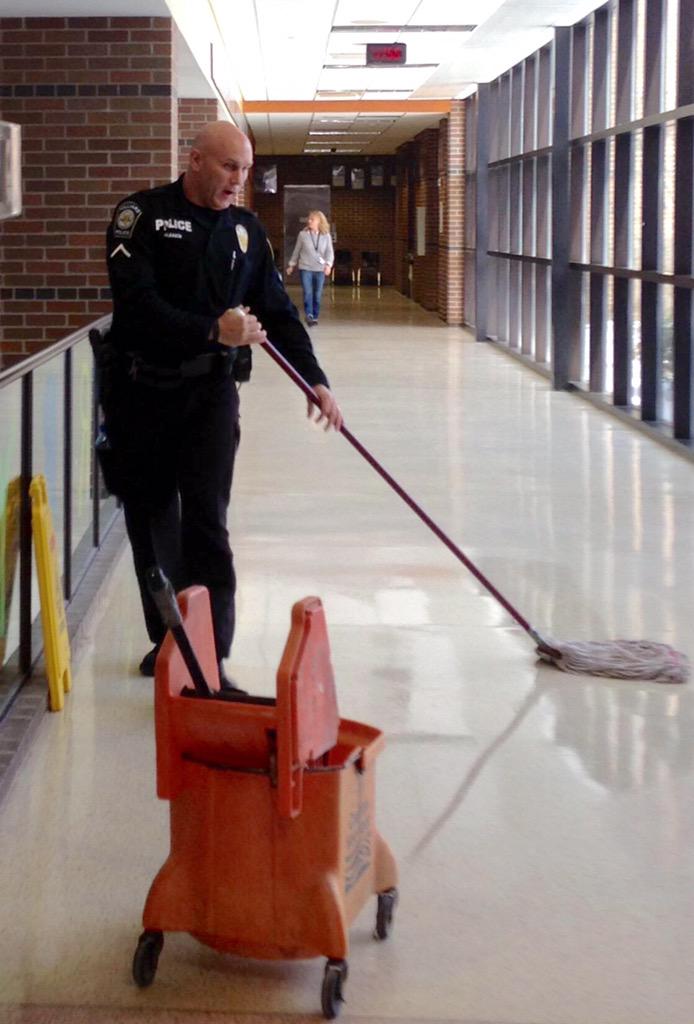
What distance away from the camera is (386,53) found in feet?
46.3

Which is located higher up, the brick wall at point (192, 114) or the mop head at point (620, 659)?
the brick wall at point (192, 114)

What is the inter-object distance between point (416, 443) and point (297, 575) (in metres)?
3.68

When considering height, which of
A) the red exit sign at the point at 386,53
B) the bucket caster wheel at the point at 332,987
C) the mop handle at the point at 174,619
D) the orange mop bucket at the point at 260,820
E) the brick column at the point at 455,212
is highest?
the red exit sign at the point at 386,53

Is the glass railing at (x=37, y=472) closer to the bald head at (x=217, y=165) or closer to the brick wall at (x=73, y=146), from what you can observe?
the bald head at (x=217, y=165)

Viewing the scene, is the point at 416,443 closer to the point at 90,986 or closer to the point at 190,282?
the point at 190,282

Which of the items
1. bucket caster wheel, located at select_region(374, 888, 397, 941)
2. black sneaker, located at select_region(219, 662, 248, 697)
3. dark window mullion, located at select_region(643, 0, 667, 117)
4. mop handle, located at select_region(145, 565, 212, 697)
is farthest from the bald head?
dark window mullion, located at select_region(643, 0, 667, 117)

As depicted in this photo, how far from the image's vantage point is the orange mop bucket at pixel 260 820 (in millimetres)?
2385

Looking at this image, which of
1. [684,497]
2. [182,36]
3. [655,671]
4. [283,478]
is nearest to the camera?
[655,671]

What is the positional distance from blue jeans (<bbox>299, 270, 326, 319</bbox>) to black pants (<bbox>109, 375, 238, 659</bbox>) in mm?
15937

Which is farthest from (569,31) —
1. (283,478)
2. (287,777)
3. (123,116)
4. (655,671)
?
(287,777)

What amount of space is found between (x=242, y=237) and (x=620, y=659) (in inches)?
65.6

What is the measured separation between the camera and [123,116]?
847cm

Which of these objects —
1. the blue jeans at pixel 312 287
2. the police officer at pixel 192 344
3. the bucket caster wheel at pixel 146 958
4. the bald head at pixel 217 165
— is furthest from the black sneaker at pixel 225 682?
the blue jeans at pixel 312 287

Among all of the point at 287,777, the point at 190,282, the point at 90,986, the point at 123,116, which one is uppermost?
the point at 123,116
